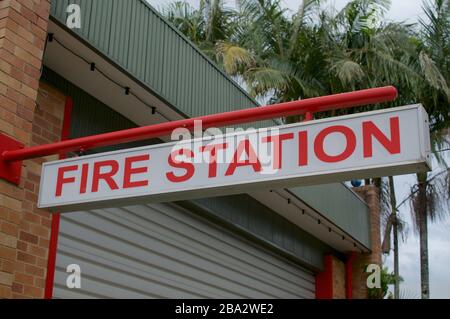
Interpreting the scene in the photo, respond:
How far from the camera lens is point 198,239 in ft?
31.1

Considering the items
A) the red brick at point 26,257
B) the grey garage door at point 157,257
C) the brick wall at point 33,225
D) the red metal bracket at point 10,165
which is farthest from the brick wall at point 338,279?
the red metal bracket at point 10,165

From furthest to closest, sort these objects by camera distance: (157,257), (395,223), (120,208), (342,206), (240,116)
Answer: (395,223), (342,206), (157,257), (120,208), (240,116)

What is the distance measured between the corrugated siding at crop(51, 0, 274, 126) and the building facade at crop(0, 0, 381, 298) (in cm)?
1

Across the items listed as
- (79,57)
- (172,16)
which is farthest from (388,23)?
(79,57)

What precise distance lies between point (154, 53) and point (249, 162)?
3761 mm

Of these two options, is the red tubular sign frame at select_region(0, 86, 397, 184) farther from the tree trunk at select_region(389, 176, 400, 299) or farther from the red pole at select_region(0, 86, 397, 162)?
the tree trunk at select_region(389, 176, 400, 299)

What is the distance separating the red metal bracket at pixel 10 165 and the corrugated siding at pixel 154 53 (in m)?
1.38

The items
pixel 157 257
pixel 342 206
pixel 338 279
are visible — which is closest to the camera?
pixel 157 257

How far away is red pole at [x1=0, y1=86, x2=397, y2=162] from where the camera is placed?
411 centimetres

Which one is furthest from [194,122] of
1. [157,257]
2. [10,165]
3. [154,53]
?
[157,257]

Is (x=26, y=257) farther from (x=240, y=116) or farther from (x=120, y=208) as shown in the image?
(x=240, y=116)

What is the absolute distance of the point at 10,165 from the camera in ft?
17.5

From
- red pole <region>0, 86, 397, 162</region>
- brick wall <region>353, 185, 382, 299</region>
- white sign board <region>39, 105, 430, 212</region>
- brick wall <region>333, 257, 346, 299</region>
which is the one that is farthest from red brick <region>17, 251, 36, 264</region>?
brick wall <region>353, 185, 382, 299</region>

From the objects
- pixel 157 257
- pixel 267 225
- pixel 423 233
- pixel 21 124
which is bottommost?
pixel 157 257
